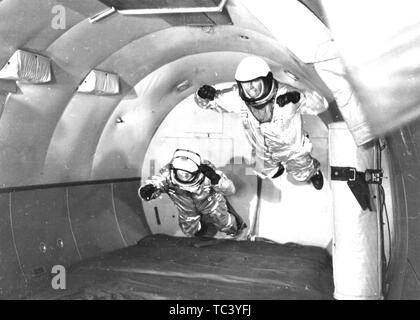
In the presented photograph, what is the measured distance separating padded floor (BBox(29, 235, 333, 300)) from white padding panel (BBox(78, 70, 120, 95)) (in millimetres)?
1701

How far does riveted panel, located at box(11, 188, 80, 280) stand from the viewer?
404 cm

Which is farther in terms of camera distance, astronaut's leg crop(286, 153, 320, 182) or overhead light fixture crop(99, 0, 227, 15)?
astronaut's leg crop(286, 153, 320, 182)

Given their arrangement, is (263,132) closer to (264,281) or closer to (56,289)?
(264,281)

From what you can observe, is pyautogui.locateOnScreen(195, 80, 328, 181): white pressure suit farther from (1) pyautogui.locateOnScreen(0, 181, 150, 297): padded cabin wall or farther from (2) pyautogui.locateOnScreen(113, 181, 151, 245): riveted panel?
(2) pyautogui.locateOnScreen(113, 181, 151, 245): riveted panel

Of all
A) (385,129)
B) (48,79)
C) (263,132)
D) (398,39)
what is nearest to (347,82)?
(385,129)

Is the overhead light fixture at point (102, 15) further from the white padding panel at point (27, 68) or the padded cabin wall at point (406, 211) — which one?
the padded cabin wall at point (406, 211)

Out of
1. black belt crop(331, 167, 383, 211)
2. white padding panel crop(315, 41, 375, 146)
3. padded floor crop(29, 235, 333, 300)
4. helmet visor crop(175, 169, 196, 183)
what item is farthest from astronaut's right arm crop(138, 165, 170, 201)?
white padding panel crop(315, 41, 375, 146)

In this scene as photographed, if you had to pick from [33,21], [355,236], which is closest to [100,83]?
[33,21]

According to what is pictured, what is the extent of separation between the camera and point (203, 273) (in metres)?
4.22

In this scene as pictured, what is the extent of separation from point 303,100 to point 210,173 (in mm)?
1330

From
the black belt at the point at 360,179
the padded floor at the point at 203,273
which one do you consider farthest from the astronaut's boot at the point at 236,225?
the black belt at the point at 360,179

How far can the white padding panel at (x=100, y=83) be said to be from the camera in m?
4.38

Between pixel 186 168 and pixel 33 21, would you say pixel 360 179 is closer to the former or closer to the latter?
pixel 186 168

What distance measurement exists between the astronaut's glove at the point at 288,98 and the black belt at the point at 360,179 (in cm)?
76
